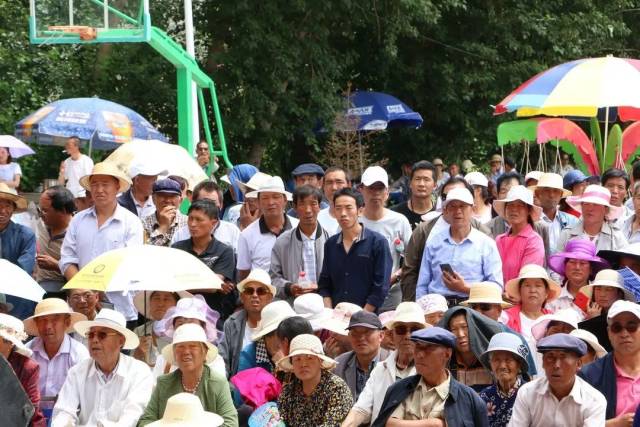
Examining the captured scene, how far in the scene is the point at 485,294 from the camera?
8359 millimetres

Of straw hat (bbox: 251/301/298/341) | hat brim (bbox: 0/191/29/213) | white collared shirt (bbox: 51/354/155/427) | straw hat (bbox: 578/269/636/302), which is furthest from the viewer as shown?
hat brim (bbox: 0/191/29/213)

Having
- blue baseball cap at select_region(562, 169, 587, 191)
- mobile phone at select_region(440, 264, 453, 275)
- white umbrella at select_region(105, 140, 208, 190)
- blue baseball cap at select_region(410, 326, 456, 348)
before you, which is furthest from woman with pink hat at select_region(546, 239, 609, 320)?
white umbrella at select_region(105, 140, 208, 190)

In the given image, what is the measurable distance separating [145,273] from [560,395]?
284 centimetres

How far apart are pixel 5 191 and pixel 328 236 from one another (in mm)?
2559

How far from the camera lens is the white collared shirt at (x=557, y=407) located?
6.91m

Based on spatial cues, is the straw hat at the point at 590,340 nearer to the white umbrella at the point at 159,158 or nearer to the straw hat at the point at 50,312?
the straw hat at the point at 50,312

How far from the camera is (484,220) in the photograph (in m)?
11.4

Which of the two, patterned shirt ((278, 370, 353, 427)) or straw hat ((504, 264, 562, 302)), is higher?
straw hat ((504, 264, 562, 302))

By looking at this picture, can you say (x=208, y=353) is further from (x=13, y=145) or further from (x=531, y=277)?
(x=13, y=145)

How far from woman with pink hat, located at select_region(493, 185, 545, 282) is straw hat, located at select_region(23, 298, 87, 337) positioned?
3148 mm

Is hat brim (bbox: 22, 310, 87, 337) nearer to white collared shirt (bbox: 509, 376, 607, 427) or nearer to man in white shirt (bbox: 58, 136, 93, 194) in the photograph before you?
white collared shirt (bbox: 509, 376, 607, 427)

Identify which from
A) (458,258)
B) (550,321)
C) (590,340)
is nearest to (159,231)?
(458,258)

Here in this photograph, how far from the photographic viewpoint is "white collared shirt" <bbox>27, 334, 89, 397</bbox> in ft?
27.6

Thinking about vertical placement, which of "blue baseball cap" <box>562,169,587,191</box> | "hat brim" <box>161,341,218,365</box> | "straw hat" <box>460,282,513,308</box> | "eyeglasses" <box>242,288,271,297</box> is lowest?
"hat brim" <box>161,341,218,365</box>
